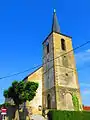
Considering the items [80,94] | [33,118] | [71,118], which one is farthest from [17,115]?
[80,94]

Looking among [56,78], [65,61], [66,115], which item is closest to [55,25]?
[65,61]

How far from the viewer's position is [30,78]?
31.8m

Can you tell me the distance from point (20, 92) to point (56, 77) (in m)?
8.49

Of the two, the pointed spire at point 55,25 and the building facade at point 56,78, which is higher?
the pointed spire at point 55,25

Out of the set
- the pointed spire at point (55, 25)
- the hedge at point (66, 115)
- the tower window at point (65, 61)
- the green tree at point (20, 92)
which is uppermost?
the pointed spire at point (55, 25)

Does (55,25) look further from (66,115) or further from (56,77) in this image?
(66,115)

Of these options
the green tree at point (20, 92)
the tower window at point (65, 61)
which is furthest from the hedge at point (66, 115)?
the tower window at point (65, 61)

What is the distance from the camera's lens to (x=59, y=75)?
1191 inches

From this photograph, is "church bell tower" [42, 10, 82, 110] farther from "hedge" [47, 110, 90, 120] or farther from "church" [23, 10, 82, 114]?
"hedge" [47, 110, 90, 120]

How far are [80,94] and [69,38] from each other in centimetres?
1064

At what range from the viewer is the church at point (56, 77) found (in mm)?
29000

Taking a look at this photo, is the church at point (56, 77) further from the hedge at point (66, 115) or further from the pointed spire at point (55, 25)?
the hedge at point (66, 115)

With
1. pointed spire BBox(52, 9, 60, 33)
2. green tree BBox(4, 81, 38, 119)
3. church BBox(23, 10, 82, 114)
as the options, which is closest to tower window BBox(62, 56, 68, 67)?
church BBox(23, 10, 82, 114)

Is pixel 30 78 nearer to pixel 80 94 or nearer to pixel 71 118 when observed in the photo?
pixel 80 94
